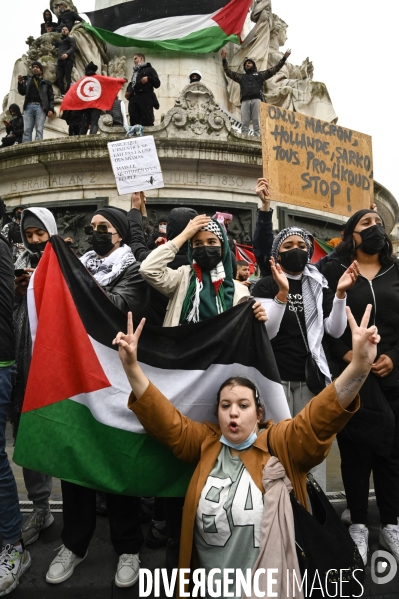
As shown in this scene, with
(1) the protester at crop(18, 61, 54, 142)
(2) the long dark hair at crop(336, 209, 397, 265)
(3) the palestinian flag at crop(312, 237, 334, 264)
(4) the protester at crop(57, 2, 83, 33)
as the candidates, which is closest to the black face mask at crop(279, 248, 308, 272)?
(2) the long dark hair at crop(336, 209, 397, 265)

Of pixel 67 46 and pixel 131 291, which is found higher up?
pixel 67 46

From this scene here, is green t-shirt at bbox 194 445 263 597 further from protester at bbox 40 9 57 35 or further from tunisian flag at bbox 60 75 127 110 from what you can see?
protester at bbox 40 9 57 35

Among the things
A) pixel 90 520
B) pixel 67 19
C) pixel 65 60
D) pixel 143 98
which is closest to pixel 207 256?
pixel 90 520

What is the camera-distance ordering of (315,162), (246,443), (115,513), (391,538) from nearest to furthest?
1. (246,443)
2. (115,513)
3. (391,538)
4. (315,162)

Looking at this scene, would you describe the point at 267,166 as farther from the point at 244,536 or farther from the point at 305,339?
the point at 244,536

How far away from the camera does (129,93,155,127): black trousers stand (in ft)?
36.3

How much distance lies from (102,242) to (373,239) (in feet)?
5.96

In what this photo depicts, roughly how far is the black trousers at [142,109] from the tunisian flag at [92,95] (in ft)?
2.37

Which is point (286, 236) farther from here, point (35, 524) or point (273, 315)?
point (35, 524)

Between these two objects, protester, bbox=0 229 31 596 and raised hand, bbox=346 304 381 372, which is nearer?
raised hand, bbox=346 304 381 372

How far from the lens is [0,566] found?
2.74 metres

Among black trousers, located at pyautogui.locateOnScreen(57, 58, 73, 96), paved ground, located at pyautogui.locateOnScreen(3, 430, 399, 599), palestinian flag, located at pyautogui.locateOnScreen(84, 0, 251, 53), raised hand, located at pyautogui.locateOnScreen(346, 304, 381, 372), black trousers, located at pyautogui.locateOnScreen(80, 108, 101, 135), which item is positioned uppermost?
palestinian flag, located at pyautogui.locateOnScreen(84, 0, 251, 53)

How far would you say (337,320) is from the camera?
3.24 m

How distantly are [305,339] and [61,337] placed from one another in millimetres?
1523
